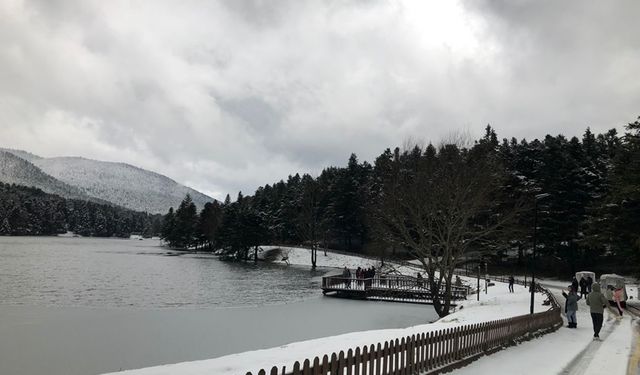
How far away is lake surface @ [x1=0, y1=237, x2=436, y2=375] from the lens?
1687cm

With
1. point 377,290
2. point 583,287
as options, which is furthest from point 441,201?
point 583,287

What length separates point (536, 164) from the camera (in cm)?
7200

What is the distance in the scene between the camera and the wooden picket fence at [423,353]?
752 cm

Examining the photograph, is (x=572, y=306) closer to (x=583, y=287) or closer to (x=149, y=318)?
(x=583, y=287)

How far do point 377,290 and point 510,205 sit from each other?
29468 mm

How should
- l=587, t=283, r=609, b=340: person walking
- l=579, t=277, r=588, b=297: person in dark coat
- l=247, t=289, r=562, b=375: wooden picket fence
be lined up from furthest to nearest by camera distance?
l=579, t=277, r=588, b=297: person in dark coat → l=587, t=283, r=609, b=340: person walking → l=247, t=289, r=562, b=375: wooden picket fence

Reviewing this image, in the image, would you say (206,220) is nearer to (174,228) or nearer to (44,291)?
(174,228)

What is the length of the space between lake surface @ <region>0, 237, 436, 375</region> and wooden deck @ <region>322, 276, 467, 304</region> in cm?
171

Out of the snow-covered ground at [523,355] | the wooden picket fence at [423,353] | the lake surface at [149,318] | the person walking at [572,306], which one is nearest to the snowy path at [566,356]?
the snow-covered ground at [523,355]

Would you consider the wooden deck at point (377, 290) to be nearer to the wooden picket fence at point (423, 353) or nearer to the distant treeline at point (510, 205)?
the distant treeline at point (510, 205)

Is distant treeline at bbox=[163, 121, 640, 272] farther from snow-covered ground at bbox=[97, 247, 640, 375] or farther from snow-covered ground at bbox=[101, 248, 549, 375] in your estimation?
snow-covered ground at bbox=[97, 247, 640, 375]

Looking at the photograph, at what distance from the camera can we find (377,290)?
43.5 metres

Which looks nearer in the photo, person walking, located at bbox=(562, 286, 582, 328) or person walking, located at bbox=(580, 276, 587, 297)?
person walking, located at bbox=(562, 286, 582, 328)

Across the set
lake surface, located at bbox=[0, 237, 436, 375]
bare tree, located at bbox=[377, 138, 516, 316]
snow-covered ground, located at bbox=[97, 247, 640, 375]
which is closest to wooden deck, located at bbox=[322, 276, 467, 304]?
lake surface, located at bbox=[0, 237, 436, 375]
